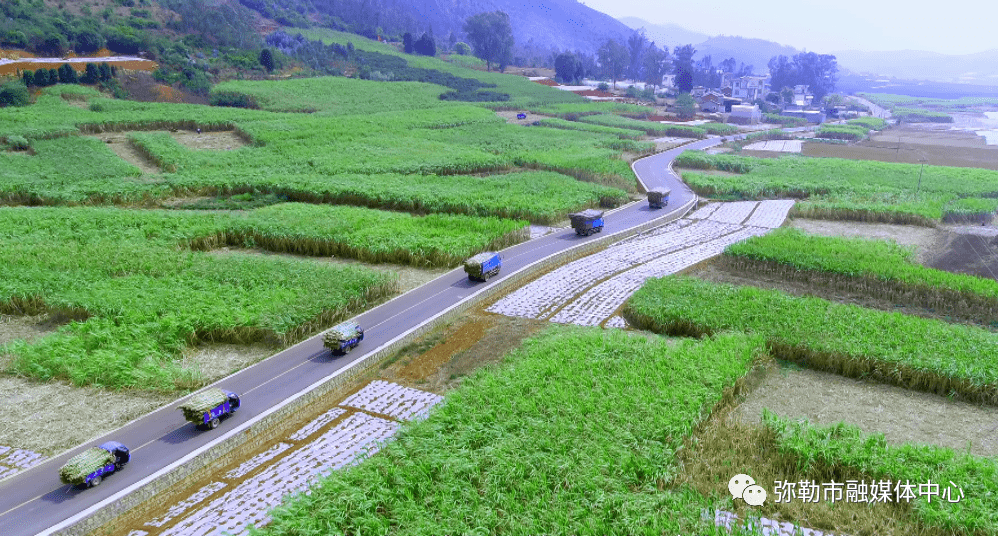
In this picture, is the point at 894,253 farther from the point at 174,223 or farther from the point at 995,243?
the point at 174,223

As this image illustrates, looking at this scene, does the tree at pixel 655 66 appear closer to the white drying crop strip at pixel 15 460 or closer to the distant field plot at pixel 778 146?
the distant field plot at pixel 778 146

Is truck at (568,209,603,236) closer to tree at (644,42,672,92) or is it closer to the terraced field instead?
the terraced field

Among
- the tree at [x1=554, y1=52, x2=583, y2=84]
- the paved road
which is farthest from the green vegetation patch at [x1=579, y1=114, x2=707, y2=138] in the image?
the paved road

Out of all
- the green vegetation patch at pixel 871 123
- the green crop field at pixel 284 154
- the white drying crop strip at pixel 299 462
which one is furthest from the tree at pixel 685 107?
the white drying crop strip at pixel 299 462

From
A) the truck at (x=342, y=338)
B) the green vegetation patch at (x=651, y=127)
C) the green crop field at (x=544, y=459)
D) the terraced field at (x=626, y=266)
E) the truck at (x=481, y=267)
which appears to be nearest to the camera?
the green crop field at (x=544, y=459)

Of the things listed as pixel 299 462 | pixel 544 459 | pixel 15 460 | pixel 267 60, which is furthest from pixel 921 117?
pixel 15 460
